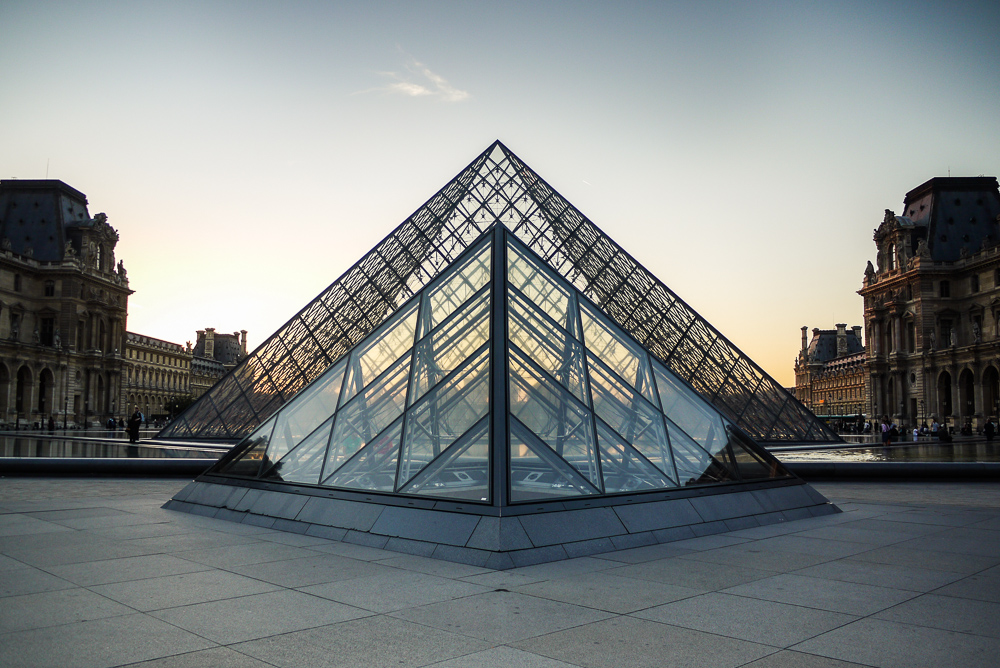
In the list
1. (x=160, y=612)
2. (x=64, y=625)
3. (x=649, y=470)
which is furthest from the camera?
(x=649, y=470)

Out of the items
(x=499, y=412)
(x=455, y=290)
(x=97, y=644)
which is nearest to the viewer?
(x=97, y=644)

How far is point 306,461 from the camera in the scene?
29.3ft

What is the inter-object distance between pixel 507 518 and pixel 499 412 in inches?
47.3

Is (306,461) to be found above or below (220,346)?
below

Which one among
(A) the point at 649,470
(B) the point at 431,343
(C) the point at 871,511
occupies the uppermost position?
(B) the point at 431,343

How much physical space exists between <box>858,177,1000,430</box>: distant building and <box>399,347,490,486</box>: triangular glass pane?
63442 millimetres

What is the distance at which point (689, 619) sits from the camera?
455 centimetres

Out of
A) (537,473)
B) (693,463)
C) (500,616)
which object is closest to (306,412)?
(537,473)

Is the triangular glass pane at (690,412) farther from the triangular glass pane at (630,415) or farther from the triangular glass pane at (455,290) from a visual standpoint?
the triangular glass pane at (455,290)

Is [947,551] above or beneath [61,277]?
beneath

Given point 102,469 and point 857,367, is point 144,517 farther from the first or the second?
point 857,367

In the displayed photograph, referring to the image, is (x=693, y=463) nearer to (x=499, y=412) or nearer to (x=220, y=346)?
(x=499, y=412)

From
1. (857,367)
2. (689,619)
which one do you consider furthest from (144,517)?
(857,367)

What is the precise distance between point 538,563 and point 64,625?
11.0 ft
